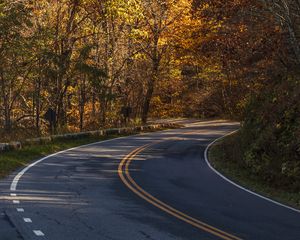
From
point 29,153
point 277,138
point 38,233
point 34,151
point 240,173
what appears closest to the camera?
point 38,233

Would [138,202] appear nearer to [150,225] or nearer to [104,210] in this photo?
[104,210]

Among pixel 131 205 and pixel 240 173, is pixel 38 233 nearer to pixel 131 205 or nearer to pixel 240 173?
pixel 131 205

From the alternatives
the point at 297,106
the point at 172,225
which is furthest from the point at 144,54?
the point at 172,225

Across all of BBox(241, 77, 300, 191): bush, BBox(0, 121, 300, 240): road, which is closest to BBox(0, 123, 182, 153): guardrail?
BBox(0, 121, 300, 240): road

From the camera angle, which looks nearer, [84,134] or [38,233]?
[38,233]

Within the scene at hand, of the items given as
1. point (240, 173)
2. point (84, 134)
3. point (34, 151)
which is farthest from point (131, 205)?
point (84, 134)

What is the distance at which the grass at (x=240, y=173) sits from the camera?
1480 centimetres

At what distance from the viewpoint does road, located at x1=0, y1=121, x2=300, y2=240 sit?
9289mm

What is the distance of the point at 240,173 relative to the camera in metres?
19.7

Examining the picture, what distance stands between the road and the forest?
3.42 metres

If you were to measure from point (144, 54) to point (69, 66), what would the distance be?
10476 mm

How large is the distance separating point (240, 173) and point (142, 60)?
26.6 meters

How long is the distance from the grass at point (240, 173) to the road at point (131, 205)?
2.51 ft

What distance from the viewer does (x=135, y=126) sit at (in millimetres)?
39125
